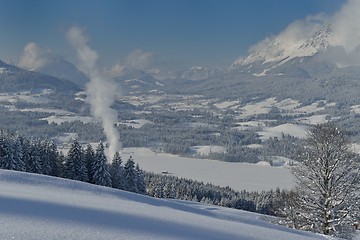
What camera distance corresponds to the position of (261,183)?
12900 cm

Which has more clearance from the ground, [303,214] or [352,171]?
[352,171]

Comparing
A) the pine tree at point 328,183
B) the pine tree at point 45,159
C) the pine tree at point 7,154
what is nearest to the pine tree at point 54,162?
the pine tree at point 45,159

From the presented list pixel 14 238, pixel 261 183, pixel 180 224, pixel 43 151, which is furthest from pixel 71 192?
pixel 261 183

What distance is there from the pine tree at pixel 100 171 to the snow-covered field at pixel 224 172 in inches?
2920

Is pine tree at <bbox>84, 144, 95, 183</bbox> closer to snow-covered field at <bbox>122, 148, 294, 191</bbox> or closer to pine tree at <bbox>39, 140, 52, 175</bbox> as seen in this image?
pine tree at <bbox>39, 140, 52, 175</bbox>

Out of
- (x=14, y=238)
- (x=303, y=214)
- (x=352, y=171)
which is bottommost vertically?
(x=14, y=238)

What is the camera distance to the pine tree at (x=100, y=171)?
151ft

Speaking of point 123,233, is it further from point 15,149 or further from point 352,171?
point 15,149

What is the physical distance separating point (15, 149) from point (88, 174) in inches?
312

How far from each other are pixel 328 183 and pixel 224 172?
132526 millimetres

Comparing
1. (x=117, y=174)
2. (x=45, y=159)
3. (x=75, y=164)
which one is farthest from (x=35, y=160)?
(x=117, y=174)

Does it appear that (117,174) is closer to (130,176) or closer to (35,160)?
(130,176)

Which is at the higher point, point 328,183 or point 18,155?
point 328,183

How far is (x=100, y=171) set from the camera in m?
46.5
